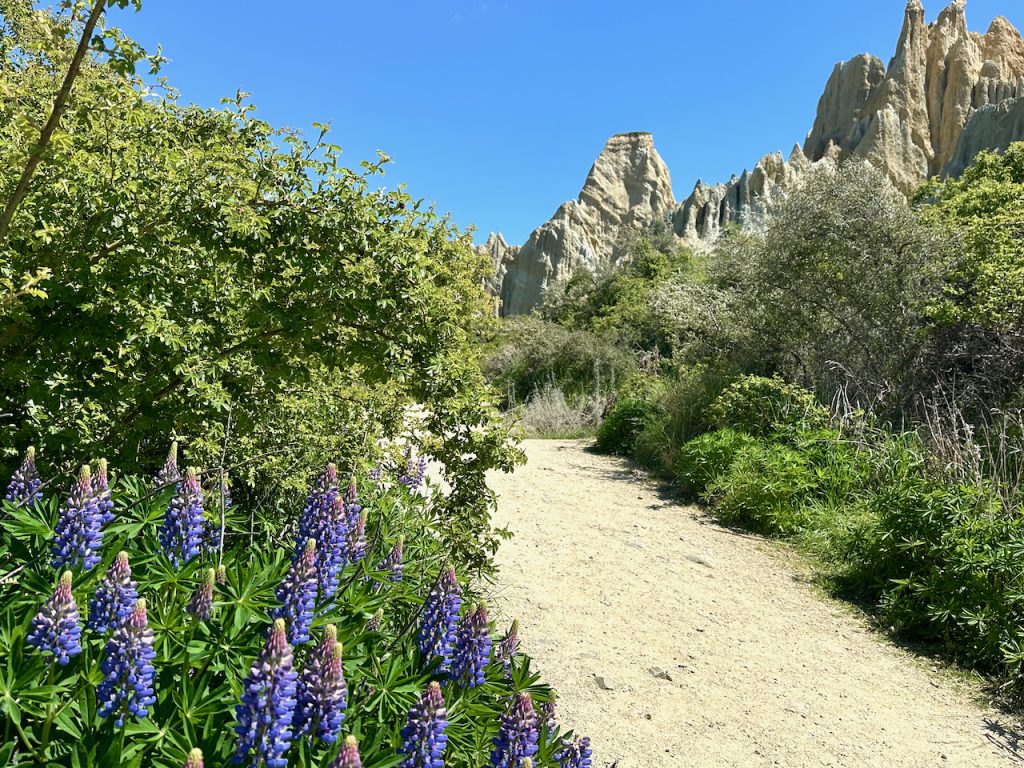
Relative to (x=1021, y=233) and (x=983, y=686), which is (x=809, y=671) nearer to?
(x=983, y=686)

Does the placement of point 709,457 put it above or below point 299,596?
above

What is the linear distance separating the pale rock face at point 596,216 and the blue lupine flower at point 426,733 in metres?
45.9

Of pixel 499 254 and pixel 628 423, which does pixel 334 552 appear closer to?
pixel 628 423

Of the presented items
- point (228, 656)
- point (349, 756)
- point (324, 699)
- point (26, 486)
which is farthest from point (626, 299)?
point (349, 756)

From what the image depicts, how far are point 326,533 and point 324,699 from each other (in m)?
0.91

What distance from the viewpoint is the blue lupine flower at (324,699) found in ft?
5.47

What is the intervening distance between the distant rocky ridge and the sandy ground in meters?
30.2

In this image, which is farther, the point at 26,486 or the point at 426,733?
the point at 26,486

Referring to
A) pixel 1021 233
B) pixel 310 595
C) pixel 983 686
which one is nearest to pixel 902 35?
pixel 1021 233

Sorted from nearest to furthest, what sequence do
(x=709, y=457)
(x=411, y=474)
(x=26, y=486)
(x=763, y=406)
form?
1. (x=26, y=486)
2. (x=411, y=474)
3. (x=709, y=457)
4. (x=763, y=406)

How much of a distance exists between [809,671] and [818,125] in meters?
55.9

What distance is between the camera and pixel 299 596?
6.57 ft

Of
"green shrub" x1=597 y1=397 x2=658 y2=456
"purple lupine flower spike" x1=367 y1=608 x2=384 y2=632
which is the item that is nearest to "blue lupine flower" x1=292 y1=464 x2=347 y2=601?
"purple lupine flower spike" x1=367 y1=608 x2=384 y2=632

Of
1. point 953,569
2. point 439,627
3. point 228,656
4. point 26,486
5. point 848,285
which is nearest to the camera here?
point 228,656
